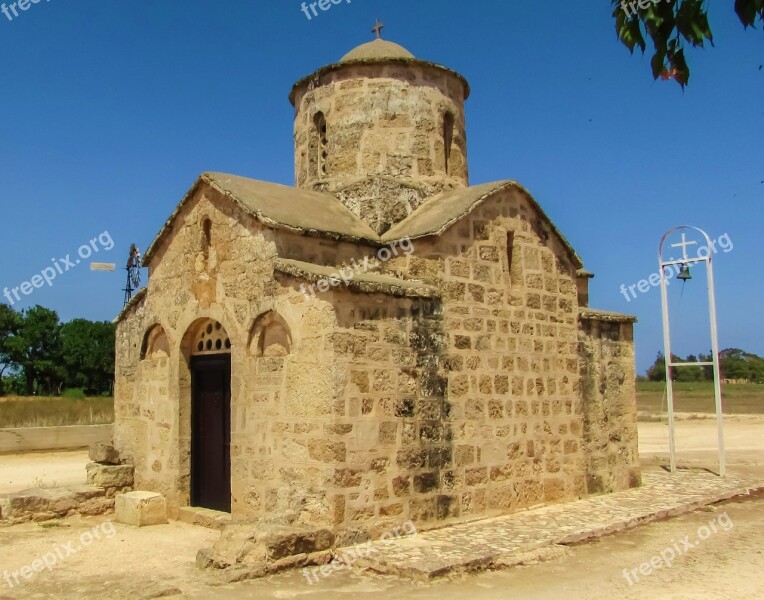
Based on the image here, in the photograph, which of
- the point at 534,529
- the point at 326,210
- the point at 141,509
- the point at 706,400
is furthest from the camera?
the point at 706,400

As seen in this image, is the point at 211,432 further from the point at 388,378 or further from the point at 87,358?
the point at 87,358

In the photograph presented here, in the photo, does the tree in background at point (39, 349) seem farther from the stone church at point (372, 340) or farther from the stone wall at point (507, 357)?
the stone wall at point (507, 357)

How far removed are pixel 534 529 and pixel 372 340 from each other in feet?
9.24

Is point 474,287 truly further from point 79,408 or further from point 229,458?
point 79,408

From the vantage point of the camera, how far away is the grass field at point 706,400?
35219 millimetres

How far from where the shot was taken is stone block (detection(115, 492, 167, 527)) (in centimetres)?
896

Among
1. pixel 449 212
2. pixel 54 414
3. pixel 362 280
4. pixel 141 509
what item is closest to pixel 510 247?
pixel 449 212

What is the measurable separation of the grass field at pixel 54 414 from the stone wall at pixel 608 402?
16249 millimetres

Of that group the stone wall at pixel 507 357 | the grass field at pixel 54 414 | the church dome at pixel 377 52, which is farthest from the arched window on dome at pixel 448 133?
the grass field at pixel 54 414

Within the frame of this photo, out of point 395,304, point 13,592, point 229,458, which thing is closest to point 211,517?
point 229,458

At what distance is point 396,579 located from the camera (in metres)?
6.43

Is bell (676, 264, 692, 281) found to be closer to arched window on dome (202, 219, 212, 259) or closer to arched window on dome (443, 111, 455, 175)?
arched window on dome (443, 111, 455, 175)

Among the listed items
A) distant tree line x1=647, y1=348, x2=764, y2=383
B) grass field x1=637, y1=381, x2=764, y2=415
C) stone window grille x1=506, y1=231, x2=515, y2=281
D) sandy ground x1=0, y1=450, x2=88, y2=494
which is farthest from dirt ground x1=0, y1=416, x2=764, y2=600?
distant tree line x1=647, y1=348, x2=764, y2=383

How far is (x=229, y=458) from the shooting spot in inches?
357
